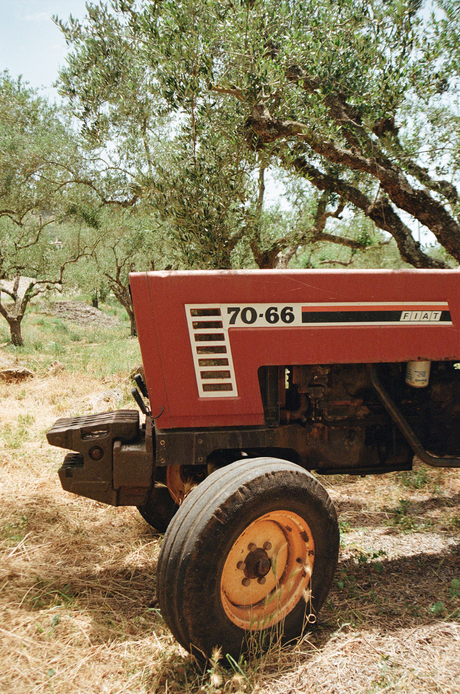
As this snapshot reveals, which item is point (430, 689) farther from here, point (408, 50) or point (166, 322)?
point (408, 50)

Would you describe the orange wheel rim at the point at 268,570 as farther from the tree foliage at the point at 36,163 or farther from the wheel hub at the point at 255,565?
the tree foliage at the point at 36,163

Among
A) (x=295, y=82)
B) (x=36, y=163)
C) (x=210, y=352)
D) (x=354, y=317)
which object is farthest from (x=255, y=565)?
(x=36, y=163)

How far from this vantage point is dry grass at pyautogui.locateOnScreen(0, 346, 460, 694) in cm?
203

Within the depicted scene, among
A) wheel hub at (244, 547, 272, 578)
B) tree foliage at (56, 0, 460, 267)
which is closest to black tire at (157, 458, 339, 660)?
wheel hub at (244, 547, 272, 578)

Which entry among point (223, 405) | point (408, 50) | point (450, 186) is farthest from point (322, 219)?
point (223, 405)

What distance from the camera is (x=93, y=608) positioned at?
2.57 m

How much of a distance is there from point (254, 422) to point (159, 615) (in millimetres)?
1153

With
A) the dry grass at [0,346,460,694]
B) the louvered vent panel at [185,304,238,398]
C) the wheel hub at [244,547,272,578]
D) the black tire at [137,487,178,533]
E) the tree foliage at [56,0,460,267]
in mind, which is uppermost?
the tree foliage at [56,0,460,267]

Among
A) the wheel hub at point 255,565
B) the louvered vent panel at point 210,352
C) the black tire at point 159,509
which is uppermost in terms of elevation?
the louvered vent panel at point 210,352

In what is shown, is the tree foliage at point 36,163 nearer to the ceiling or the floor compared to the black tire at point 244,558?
nearer to the ceiling

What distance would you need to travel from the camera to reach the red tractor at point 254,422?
6.70 ft

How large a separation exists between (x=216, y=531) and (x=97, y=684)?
83 centimetres

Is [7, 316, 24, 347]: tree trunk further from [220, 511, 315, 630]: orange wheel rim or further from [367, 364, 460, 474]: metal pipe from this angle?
[220, 511, 315, 630]: orange wheel rim

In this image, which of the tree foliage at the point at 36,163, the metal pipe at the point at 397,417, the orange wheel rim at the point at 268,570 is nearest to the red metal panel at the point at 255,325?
the metal pipe at the point at 397,417
